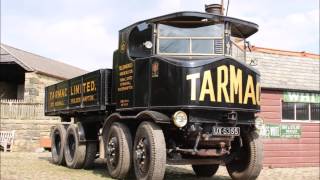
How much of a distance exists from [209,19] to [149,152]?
2.64 meters

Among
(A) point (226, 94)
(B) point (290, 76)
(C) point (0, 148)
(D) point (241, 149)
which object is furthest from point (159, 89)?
(C) point (0, 148)

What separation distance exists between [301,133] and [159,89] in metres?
8.71

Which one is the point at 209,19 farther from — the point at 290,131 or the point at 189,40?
the point at 290,131

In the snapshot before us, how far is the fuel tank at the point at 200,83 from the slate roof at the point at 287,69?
6365mm

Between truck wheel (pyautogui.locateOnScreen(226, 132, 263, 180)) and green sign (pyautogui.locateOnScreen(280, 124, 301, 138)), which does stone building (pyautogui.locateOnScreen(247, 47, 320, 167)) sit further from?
truck wheel (pyautogui.locateOnScreen(226, 132, 263, 180))

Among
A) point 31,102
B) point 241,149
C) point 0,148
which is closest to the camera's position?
point 241,149

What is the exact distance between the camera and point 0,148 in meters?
23.3

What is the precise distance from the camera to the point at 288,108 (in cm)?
1641

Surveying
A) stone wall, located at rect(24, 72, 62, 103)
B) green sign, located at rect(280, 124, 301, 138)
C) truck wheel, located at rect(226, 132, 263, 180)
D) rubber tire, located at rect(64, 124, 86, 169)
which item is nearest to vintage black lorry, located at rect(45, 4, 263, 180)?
truck wheel, located at rect(226, 132, 263, 180)

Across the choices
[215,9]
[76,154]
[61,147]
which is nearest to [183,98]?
[215,9]

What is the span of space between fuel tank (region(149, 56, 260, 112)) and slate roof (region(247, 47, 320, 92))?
636 centimetres

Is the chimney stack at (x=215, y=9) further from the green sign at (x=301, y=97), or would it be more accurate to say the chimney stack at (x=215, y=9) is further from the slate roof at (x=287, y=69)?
the green sign at (x=301, y=97)

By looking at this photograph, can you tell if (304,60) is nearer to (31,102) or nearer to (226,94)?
(226,94)

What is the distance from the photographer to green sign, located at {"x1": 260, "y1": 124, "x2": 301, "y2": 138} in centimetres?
1581
